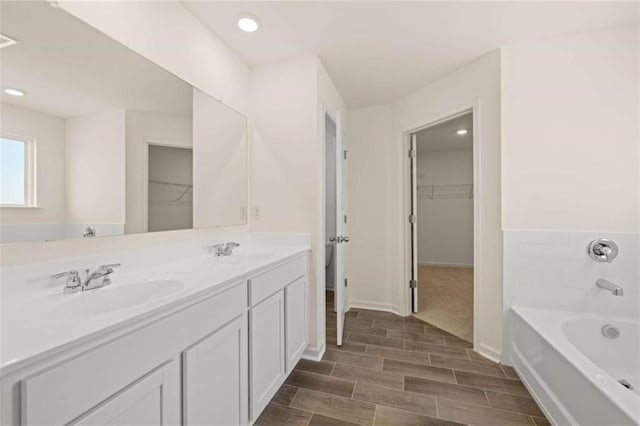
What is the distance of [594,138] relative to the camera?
1867 mm

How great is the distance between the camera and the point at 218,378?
1.10m

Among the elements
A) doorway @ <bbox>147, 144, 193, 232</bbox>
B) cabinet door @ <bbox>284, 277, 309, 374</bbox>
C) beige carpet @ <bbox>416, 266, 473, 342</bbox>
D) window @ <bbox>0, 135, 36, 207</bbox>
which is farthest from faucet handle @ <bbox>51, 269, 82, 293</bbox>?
beige carpet @ <bbox>416, 266, 473, 342</bbox>

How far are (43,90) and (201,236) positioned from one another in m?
1.04

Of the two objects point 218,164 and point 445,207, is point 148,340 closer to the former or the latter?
point 218,164

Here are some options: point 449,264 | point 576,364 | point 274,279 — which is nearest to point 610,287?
point 576,364

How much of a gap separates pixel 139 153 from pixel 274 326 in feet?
4.02

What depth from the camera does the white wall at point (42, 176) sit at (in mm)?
943

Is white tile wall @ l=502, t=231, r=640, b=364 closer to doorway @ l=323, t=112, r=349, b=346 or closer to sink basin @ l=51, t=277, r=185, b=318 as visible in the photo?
doorway @ l=323, t=112, r=349, b=346

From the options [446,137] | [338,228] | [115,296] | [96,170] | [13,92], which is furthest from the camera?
[446,137]

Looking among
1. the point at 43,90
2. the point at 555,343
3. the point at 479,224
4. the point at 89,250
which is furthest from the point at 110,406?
the point at 479,224

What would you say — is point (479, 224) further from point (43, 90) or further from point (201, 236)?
point (43, 90)

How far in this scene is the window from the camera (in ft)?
3.04

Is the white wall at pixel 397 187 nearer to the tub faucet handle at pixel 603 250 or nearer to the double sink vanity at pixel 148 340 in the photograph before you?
the tub faucet handle at pixel 603 250

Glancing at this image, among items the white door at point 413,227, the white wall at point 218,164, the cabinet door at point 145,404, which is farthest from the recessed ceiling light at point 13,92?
the white door at point 413,227
